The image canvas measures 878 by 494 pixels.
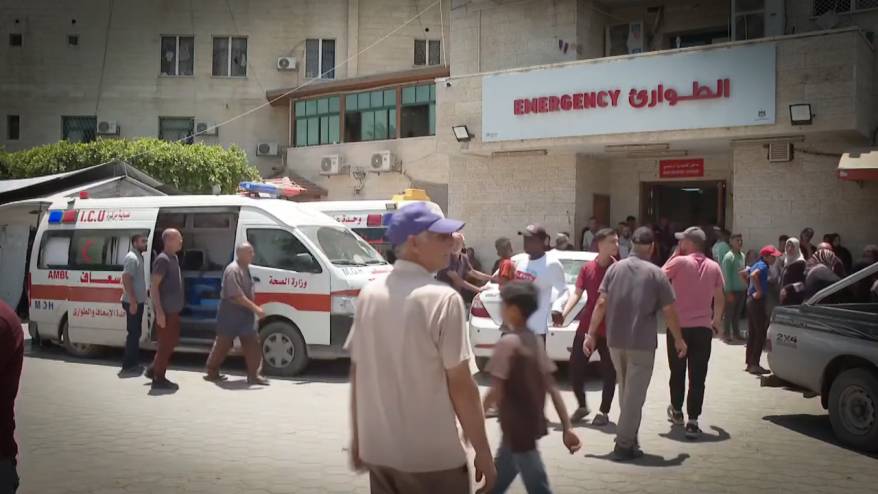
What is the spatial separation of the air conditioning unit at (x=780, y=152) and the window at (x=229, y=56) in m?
21.1

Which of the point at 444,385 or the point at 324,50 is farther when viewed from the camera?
the point at 324,50

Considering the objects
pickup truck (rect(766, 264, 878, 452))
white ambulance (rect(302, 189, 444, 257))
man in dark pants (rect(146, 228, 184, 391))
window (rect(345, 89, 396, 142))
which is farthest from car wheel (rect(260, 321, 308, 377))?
window (rect(345, 89, 396, 142))

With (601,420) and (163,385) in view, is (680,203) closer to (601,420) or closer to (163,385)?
(601,420)

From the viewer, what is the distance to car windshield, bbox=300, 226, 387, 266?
33.7 ft

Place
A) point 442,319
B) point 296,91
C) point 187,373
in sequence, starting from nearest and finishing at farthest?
point 442,319
point 187,373
point 296,91

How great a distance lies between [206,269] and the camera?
39.9ft

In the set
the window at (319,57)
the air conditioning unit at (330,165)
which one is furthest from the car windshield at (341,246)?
the window at (319,57)

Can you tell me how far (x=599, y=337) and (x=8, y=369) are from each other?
Answer: 17.4ft

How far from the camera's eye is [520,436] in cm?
401

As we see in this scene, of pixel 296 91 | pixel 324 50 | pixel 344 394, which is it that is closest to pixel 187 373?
pixel 344 394

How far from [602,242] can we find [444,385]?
186 inches

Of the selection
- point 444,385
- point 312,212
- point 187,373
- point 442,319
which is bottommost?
point 187,373

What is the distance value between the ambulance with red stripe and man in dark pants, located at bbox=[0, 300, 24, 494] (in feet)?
21.0

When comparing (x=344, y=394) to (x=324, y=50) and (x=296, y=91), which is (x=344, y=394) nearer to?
(x=296, y=91)
